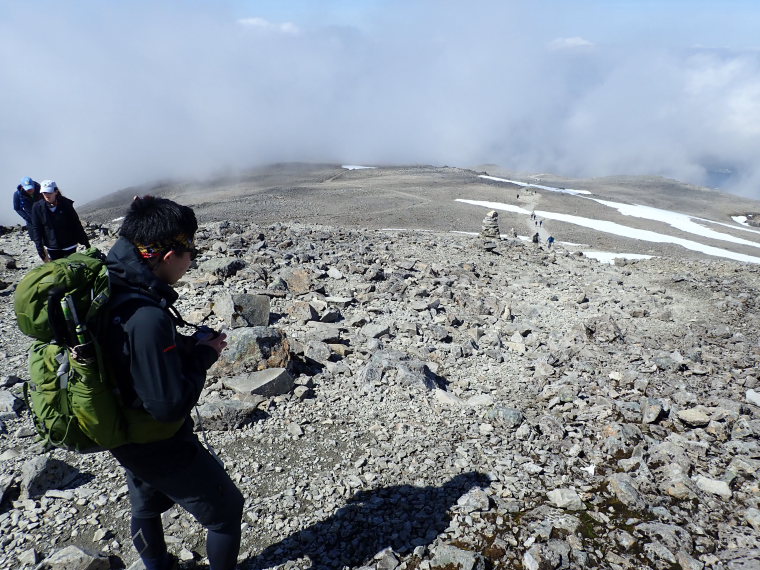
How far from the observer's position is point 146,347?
2.36 metres

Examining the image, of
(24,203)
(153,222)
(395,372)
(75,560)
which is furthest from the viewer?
(24,203)

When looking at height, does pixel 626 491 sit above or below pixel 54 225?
below

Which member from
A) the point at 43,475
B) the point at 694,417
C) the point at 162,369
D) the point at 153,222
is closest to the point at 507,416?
the point at 694,417

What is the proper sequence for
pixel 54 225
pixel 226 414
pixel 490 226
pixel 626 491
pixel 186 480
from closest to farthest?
pixel 186 480
pixel 626 491
pixel 226 414
pixel 54 225
pixel 490 226

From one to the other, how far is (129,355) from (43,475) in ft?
9.54

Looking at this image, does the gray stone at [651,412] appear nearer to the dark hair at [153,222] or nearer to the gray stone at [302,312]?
the gray stone at [302,312]

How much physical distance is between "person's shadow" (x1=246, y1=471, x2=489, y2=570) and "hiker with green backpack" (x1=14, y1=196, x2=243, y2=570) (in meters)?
1.31

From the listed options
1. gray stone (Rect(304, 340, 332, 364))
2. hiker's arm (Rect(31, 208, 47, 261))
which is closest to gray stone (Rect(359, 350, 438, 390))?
gray stone (Rect(304, 340, 332, 364))

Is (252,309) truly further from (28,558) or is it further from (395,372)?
(28,558)

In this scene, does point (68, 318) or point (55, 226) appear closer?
point (68, 318)

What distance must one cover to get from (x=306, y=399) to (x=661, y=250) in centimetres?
2539

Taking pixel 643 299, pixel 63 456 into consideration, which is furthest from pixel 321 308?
pixel 643 299

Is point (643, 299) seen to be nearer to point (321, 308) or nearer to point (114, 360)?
point (321, 308)

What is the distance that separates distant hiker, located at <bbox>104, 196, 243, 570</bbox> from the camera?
2408 millimetres
